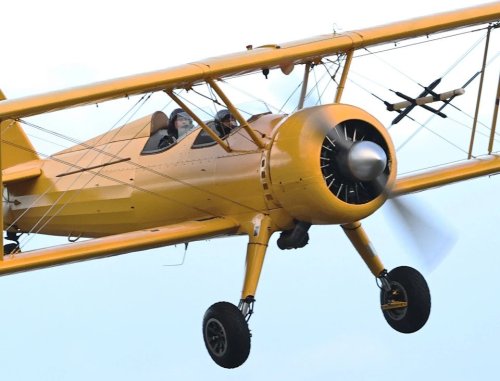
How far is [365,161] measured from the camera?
669 inches

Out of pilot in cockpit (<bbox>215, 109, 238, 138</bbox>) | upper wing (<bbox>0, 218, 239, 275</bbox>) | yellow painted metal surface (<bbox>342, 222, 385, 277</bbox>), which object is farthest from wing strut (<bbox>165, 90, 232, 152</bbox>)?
yellow painted metal surface (<bbox>342, 222, 385, 277</bbox>)

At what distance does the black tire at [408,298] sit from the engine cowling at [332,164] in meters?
1.54

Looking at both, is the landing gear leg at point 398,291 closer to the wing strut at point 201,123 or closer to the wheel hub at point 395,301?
the wheel hub at point 395,301

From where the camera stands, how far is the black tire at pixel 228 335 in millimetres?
17312

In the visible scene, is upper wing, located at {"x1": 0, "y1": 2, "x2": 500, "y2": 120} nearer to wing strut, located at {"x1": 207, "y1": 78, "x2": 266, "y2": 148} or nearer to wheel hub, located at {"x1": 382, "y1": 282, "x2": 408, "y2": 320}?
wing strut, located at {"x1": 207, "y1": 78, "x2": 266, "y2": 148}

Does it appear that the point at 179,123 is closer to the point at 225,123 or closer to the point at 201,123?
the point at 225,123

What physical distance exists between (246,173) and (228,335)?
6.18 feet

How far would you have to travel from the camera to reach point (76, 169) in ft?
69.7

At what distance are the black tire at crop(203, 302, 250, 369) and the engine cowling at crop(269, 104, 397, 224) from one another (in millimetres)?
1303

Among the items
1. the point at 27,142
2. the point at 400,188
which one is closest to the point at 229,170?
the point at 400,188

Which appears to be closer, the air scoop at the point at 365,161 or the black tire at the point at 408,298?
the air scoop at the point at 365,161

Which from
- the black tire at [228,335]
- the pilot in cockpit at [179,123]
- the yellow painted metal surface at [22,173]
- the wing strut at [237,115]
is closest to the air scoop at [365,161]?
the wing strut at [237,115]

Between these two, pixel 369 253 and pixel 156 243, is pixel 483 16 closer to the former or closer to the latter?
pixel 369 253

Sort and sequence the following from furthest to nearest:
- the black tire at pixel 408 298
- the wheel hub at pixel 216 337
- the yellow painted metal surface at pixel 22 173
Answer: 1. the yellow painted metal surface at pixel 22 173
2. the black tire at pixel 408 298
3. the wheel hub at pixel 216 337
